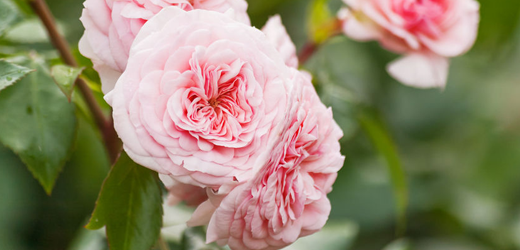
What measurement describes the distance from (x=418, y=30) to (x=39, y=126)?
28 cm

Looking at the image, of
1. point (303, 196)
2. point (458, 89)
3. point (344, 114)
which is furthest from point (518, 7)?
point (303, 196)

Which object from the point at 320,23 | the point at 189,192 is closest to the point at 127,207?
the point at 189,192

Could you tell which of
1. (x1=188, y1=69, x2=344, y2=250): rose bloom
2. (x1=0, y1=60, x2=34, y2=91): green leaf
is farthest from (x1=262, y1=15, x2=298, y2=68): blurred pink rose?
(x1=0, y1=60, x2=34, y2=91): green leaf

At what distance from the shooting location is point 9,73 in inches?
13.1

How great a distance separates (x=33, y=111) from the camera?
0.36 m

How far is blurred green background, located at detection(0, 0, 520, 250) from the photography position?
642 millimetres

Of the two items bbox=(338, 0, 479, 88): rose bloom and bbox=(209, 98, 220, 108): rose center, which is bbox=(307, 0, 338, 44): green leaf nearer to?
bbox=(338, 0, 479, 88): rose bloom

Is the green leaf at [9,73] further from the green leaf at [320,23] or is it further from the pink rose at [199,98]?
the green leaf at [320,23]

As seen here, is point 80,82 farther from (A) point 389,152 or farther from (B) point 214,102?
(A) point 389,152

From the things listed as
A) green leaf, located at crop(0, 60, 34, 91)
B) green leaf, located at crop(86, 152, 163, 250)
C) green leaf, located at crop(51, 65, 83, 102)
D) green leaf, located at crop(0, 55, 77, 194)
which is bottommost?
green leaf, located at crop(86, 152, 163, 250)

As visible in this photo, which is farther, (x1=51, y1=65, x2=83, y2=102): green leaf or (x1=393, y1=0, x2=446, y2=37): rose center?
(x1=393, y1=0, x2=446, y2=37): rose center

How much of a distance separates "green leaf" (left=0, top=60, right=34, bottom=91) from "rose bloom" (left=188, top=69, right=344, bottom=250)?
130 millimetres

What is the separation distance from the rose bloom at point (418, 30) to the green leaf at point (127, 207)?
21 cm

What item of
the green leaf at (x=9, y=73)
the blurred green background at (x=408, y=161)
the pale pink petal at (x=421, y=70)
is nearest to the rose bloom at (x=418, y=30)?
the pale pink petal at (x=421, y=70)
